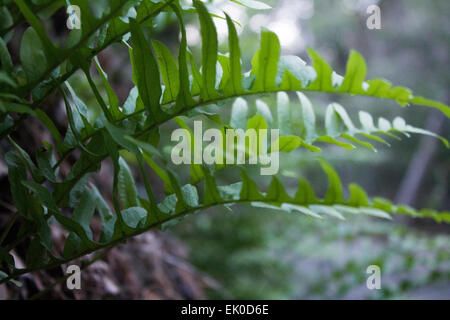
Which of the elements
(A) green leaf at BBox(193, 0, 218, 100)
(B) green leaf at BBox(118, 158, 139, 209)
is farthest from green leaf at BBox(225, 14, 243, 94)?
(B) green leaf at BBox(118, 158, 139, 209)

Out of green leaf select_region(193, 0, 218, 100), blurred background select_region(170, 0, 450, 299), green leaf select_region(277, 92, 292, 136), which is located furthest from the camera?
blurred background select_region(170, 0, 450, 299)

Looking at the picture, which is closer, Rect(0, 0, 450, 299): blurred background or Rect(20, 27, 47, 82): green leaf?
Rect(20, 27, 47, 82): green leaf

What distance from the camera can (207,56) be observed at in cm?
33

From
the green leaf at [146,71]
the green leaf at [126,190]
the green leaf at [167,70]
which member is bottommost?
the green leaf at [126,190]

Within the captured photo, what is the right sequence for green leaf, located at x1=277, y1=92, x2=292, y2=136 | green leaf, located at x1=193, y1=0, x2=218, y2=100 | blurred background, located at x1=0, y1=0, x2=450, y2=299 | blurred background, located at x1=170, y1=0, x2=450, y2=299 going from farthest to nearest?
blurred background, located at x1=170, y1=0, x2=450, y2=299, blurred background, located at x1=0, y1=0, x2=450, y2=299, green leaf, located at x1=277, y1=92, x2=292, y2=136, green leaf, located at x1=193, y1=0, x2=218, y2=100

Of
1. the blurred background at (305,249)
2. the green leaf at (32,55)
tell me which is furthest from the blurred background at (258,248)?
the green leaf at (32,55)

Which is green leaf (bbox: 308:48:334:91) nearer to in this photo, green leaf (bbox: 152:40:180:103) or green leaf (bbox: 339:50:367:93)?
green leaf (bbox: 339:50:367:93)

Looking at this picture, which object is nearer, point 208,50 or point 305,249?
point 208,50

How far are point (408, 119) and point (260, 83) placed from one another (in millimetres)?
4476

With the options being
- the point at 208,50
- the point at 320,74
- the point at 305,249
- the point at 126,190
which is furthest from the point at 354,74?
the point at 305,249

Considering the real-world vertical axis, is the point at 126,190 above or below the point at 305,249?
below

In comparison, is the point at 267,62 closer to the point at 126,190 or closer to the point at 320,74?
the point at 320,74

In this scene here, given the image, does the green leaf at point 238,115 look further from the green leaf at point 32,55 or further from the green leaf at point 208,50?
the green leaf at point 32,55
